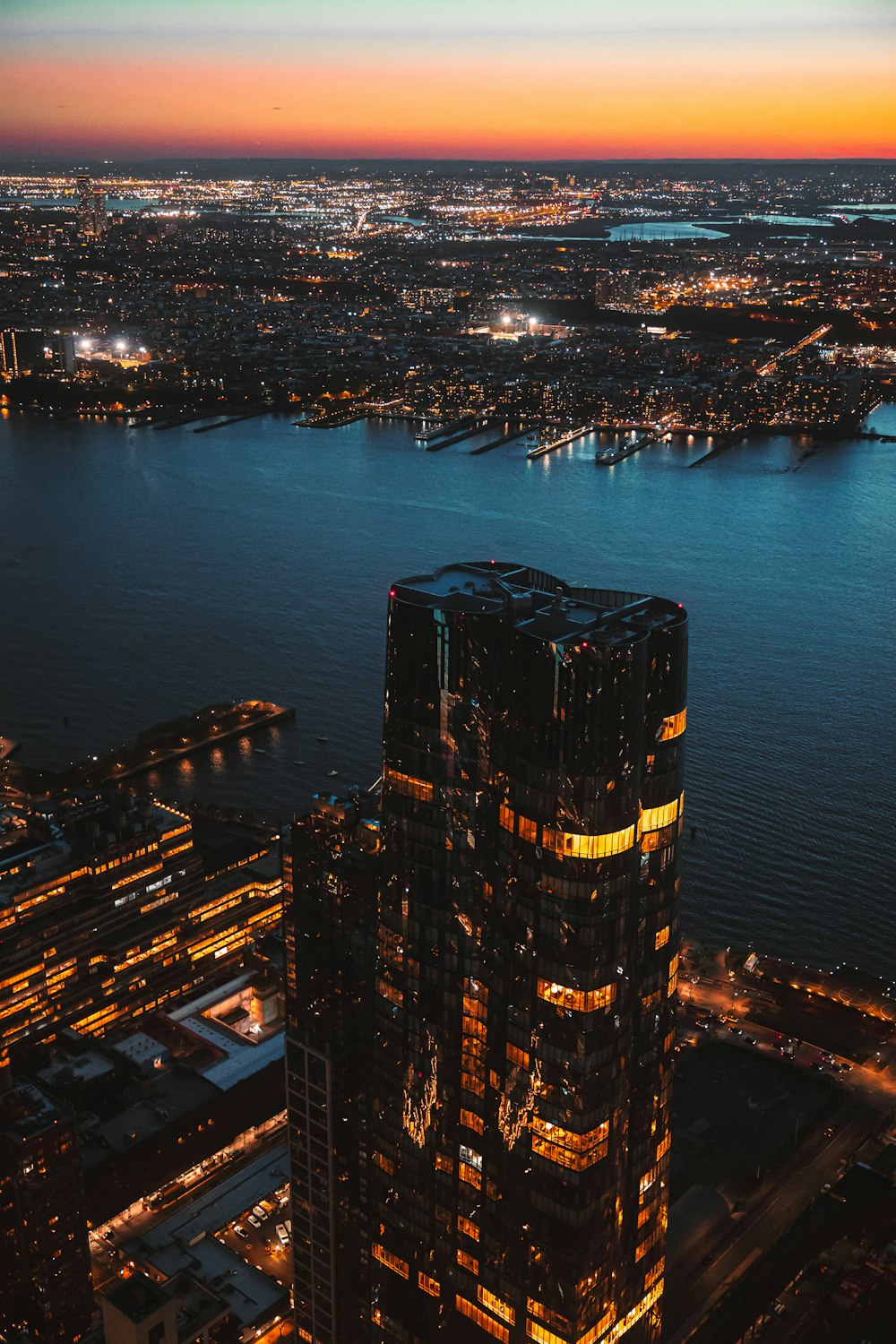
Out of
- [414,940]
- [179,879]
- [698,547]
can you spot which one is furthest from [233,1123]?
[698,547]

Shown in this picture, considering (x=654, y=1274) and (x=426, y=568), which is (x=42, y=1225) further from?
(x=426, y=568)

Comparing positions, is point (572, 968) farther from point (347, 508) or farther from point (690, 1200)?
point (347, 508)

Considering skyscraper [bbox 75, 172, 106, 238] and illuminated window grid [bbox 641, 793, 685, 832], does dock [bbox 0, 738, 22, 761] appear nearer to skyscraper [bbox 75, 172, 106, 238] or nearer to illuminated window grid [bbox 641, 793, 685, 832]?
illuminated window grid [bbox 641, 793, 685, 832]

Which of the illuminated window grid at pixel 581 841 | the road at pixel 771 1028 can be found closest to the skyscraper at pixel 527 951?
the illuminated window grid at pixel 581 841

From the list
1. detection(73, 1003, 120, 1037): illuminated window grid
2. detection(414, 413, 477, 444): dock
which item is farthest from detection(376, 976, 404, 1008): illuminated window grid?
detection(414, 413, 477, 444): dock

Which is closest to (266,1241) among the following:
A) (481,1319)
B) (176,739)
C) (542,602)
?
(481,1319)

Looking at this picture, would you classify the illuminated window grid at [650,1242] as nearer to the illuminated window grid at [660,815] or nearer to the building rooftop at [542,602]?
the illuminated window grid at [660,815]
